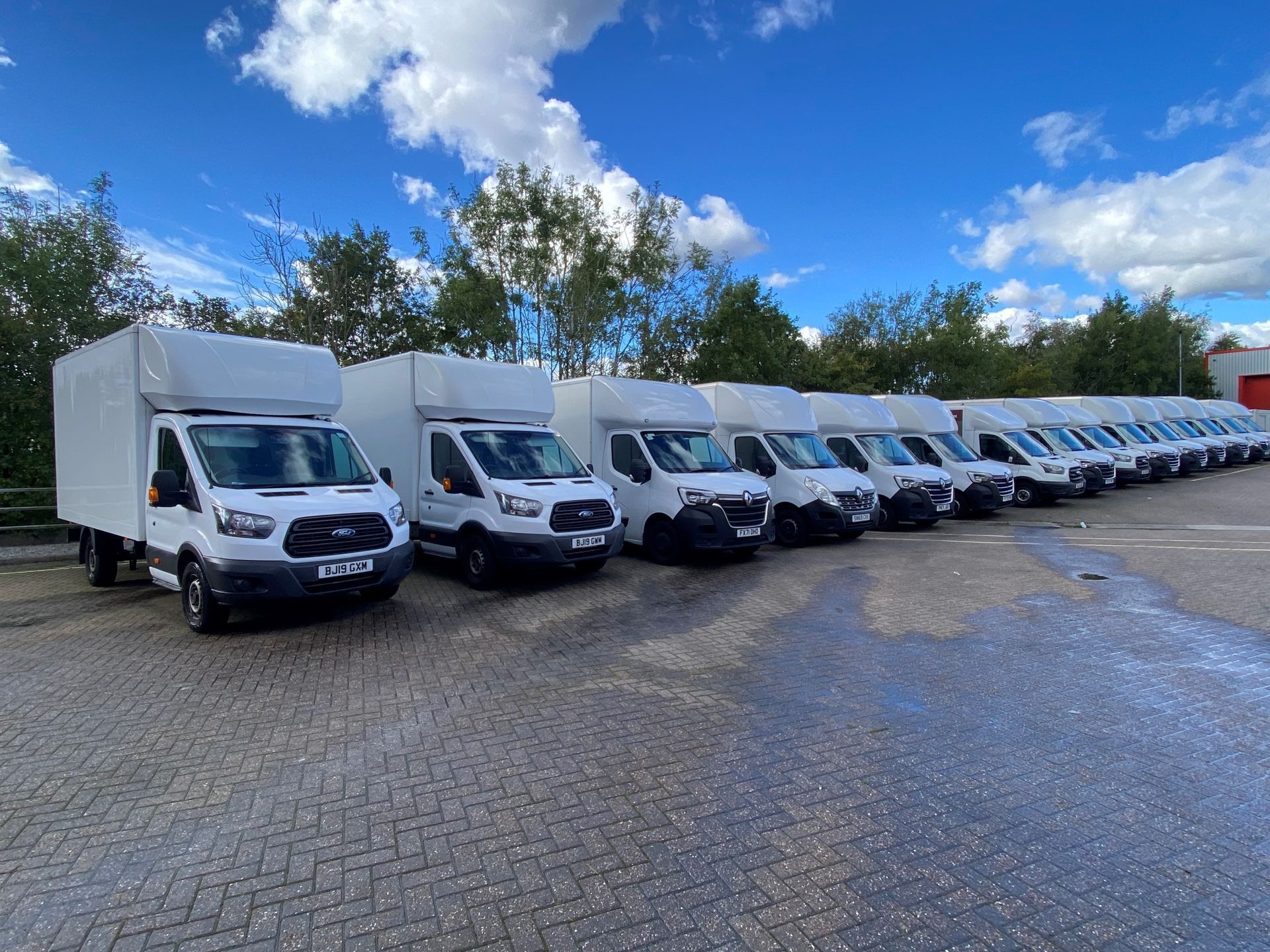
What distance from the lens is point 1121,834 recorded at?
10.4 ft

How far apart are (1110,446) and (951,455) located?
33.2ft

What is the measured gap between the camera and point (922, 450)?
16.5 metres

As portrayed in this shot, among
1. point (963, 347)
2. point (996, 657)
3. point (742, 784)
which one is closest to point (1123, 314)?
point (963, 347)

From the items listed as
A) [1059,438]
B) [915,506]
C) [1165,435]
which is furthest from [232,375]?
[1165,435]

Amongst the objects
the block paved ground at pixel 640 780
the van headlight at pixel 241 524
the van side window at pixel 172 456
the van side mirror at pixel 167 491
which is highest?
the van side window at pixel 172 456

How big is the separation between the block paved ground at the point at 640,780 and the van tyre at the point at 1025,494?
11298 millimetres

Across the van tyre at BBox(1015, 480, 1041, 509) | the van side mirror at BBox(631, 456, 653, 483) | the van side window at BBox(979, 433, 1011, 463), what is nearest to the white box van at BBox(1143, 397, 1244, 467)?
the van tyre at BBox(1015, 480, 1041, 509)

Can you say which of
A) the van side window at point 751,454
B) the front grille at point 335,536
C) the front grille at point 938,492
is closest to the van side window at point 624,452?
the van side window at point 751,454

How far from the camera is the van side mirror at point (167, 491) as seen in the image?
246 inches

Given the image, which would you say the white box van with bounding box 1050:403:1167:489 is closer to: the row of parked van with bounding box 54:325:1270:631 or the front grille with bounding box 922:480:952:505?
the row of parked van with bounding box 54:325:1270:631

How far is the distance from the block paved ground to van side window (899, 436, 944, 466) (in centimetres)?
914

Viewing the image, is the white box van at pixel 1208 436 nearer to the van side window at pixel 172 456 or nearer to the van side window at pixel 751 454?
the van side window at pixel 751 454

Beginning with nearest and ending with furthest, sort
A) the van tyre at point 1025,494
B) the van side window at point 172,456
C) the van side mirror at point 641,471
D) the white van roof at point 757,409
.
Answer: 1. the van side window at point 172,456
2. the van side mirror at point 641,471
3. the white van roof at point 757,409
4. the van tyre at point 1025,494

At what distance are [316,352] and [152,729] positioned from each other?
494 cm
